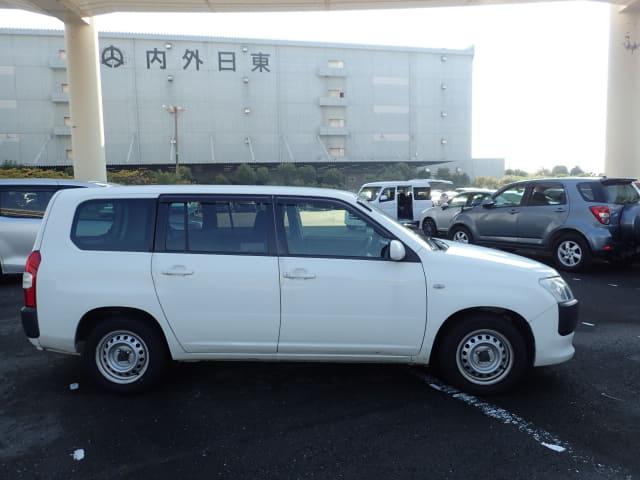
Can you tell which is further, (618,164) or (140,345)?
(618,164)

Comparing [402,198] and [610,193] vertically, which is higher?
[610,193]

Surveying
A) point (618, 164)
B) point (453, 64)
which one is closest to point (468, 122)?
point (453, 64)

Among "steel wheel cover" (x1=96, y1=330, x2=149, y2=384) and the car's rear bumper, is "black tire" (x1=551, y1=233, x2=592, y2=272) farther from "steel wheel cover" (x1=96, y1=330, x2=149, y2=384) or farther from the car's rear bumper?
the car's rear bumper

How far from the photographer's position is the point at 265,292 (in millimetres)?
4039

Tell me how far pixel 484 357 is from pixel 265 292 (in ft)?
5.99

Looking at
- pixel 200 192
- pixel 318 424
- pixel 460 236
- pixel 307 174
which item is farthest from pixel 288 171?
pixel 318 424

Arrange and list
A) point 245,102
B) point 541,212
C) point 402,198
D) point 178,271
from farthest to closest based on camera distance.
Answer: point 245,102 < point 402,198 < point 541,212 < point 178,271

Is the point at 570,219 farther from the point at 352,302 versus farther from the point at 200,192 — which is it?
the point at 200,192

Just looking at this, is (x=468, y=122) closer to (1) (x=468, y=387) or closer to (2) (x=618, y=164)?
(2) (x=618, y=164)

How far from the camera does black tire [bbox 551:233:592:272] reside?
9.42 m

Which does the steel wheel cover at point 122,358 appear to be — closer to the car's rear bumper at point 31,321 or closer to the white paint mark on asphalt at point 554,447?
the car's rear bumper at point 31,321

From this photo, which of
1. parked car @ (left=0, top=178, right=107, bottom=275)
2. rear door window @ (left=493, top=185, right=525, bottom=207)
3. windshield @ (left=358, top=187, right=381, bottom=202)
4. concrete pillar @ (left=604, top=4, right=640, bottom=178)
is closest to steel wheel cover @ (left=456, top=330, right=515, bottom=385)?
parked car @ (left=0, top=178, right=107, bottom=275)

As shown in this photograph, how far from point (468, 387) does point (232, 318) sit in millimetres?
1964

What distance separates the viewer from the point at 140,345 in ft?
13.9
